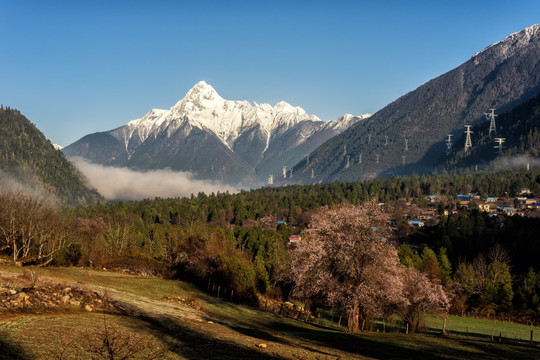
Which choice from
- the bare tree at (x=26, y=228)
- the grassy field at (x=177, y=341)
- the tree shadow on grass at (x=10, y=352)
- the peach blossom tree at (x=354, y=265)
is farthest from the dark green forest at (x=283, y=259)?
the tree shadow on grass at (x=10, y=352)

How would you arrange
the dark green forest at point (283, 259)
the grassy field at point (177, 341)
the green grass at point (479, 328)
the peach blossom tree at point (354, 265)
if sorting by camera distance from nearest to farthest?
the grassy field at point (177, 341)
the peach blossom tree at point (354, 265)
the green grass at point (479, 328)
the dark green forest at point (283, 259)

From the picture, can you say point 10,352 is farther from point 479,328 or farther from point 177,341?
point 479,328

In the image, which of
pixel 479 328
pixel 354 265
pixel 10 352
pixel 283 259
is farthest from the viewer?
pixel 283 259

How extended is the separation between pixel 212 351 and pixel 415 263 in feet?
293

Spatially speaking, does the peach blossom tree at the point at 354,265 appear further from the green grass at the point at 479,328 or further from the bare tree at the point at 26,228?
the bare tree at the point at 26,228

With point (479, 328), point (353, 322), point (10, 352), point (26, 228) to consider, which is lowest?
point (479, 328)

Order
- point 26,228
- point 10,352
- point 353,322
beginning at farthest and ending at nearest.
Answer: point 26,228
point 353,322
point 10,352

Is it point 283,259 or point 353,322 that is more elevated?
point 283,259

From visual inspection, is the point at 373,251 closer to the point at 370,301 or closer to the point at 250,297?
the point at 370,301

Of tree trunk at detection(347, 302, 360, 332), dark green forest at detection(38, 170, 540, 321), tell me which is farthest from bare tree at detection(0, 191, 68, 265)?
tree trunk at detection(347, 302, 360, 332)

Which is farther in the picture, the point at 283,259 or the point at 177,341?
the point at 283,259

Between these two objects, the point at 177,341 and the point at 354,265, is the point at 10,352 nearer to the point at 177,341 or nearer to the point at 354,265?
the point at 177,341

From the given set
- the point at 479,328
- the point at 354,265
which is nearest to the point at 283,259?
the point at 479,328

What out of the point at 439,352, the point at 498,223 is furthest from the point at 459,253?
the point at 439,352
